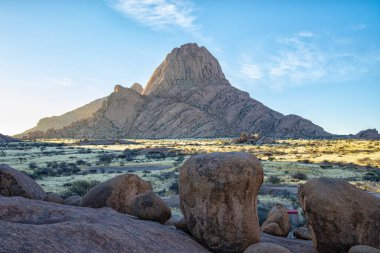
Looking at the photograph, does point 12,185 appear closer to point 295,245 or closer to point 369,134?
point 295,245

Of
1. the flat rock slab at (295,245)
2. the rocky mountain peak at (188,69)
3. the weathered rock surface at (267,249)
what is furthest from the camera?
the rocky mountain peak at (188,69)

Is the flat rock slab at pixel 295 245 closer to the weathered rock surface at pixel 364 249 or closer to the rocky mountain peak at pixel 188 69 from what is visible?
the weathered rock surface at pixel 364 249

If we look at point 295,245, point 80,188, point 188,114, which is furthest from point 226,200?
point 188,114

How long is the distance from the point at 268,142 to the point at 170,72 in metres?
98.5

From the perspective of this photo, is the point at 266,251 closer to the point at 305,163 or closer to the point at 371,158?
the point at 305,163

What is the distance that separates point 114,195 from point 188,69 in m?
169

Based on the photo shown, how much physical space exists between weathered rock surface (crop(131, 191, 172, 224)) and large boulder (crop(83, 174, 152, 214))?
1.10 m

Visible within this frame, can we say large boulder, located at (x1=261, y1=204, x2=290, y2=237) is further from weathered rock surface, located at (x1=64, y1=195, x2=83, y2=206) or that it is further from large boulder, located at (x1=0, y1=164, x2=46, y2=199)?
large boulder, located at (x1=0, y1=164, x2=46, y2=199)

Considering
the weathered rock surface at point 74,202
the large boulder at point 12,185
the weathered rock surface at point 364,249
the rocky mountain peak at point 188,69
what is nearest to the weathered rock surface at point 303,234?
the weathered rock surface at point 364,249

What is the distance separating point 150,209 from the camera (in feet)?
33.2

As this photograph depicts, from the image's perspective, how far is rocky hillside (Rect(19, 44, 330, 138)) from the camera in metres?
144

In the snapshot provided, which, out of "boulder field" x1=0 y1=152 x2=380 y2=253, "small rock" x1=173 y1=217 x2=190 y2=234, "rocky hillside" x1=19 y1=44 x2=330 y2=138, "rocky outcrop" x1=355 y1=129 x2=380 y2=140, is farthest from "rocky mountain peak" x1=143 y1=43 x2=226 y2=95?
"boulder field" x1=0 y1=152 x2=380 y2=253

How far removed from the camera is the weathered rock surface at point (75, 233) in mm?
5109

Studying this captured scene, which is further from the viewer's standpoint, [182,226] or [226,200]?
[182,226]
